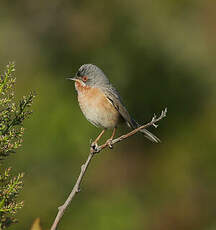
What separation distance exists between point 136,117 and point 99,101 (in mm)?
4622

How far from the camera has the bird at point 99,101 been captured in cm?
514

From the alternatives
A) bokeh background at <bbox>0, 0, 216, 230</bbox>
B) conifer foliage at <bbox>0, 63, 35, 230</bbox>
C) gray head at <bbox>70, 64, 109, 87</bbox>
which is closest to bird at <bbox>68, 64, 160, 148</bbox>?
gray head at <bbox>70, 64, 109, 87</bbox>

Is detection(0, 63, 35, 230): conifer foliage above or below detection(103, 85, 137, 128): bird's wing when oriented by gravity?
above

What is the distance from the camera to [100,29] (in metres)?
11.8

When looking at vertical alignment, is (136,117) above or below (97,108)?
below

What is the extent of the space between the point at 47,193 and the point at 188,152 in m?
2.91

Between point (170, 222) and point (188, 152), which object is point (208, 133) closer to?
point (188, 152)

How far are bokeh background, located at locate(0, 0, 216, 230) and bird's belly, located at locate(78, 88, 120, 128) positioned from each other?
10.3ft

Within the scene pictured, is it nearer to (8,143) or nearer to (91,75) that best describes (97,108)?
(91,75)

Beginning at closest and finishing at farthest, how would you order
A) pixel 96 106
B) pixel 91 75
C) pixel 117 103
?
pixel 91 75 → pixel 96 106 → pixel 117 103

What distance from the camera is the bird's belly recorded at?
17.0 feet

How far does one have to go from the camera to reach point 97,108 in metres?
5.18

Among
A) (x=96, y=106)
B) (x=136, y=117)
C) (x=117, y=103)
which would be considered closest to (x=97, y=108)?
(x=96, y=106)

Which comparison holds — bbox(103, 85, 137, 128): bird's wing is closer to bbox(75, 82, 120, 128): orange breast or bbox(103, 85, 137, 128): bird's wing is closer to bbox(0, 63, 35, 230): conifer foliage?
bbox(75, 82, 120, 128): orange breast
